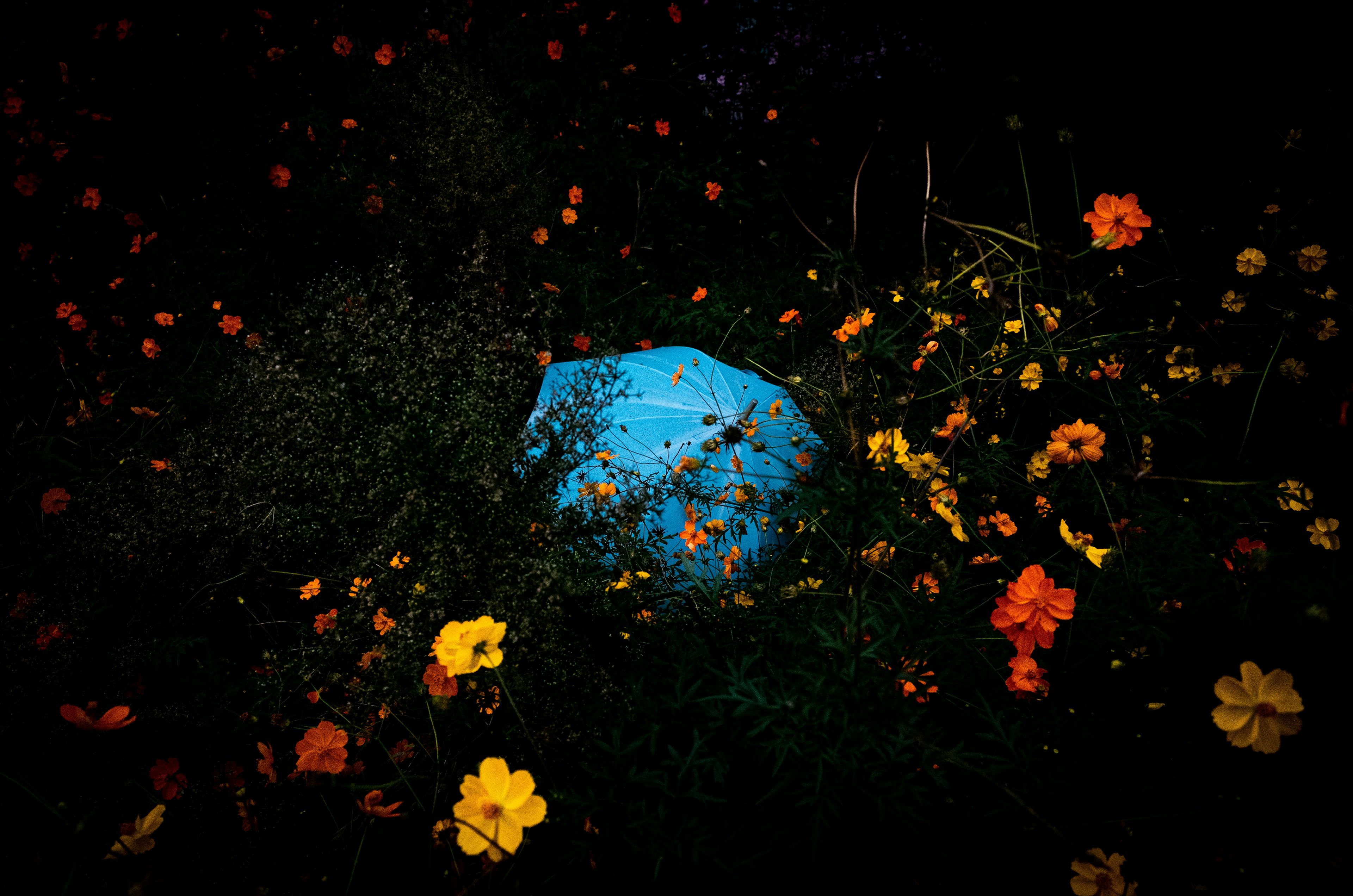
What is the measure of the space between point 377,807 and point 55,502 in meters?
1.85

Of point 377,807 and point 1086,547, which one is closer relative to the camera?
point 377,807

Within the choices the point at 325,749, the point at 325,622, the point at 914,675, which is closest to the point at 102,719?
the point at 325,749

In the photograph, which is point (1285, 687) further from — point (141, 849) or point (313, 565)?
point (313, 565)

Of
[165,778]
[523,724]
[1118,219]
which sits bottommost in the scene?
[165,778]

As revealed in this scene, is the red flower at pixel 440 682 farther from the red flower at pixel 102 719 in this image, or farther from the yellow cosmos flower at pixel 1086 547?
the yellow cosmos flower at pixel 1086 547

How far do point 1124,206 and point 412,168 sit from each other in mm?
3359

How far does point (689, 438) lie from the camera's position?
215 centimetres

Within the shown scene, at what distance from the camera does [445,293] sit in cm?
313

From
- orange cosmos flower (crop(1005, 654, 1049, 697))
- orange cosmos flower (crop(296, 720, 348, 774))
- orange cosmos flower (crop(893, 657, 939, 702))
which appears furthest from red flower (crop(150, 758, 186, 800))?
Result: orange cosmos flower (crop(1005, 654, 1049, 697))

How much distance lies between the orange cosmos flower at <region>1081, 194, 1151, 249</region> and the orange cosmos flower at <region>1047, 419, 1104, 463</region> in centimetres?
45

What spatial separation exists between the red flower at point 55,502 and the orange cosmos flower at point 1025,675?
292 cm

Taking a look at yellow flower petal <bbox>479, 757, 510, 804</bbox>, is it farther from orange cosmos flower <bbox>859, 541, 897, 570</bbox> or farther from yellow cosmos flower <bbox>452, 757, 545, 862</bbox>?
orange cosmos flower <bbox>859, 541, 897, 570</bbox>

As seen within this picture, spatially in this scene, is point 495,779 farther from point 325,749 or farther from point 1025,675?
point 1025,675

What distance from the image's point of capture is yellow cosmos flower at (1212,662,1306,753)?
0.72 m
